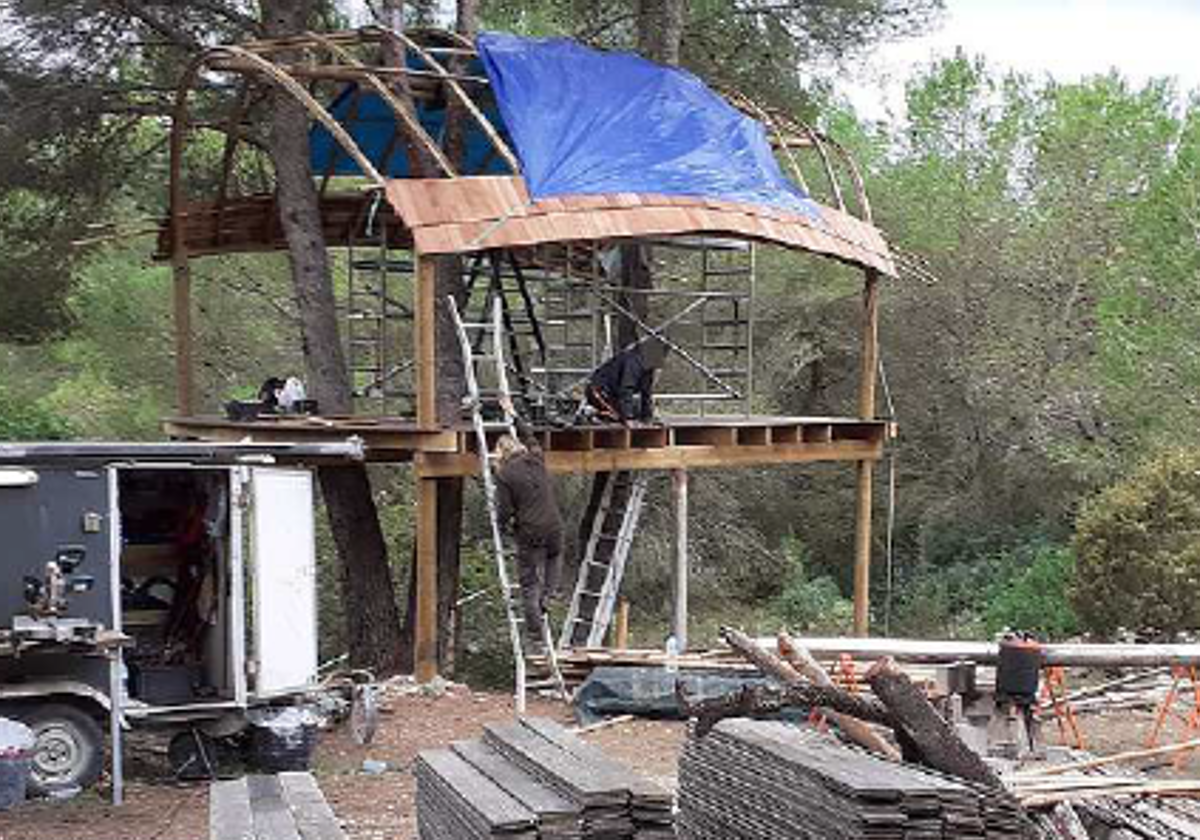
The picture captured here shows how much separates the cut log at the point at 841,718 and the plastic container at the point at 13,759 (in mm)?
4948

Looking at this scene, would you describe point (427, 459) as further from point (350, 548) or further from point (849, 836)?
point (849, 836)

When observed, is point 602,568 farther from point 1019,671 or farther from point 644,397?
point 1019,671

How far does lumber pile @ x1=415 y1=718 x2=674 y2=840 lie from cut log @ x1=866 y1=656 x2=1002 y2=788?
0.83 metres

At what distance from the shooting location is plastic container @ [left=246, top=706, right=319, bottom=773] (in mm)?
10836

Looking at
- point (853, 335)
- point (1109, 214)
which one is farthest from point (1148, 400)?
point (853, 335)

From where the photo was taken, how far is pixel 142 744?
12.0 metres

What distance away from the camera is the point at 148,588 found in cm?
1241

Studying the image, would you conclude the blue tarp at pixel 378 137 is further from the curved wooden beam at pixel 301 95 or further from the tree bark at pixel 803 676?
the tree bark at pixel 803 676

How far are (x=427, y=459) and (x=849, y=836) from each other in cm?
974

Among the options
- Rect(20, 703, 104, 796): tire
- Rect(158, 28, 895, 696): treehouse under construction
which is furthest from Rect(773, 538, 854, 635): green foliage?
Rect(20, 703, 104, 796): tire

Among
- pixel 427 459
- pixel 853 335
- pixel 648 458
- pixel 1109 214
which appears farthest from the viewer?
pixel 853 335

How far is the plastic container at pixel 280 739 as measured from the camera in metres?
10.8

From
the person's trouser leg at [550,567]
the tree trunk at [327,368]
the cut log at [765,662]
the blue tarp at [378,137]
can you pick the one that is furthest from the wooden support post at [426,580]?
the cut log at [765,662]

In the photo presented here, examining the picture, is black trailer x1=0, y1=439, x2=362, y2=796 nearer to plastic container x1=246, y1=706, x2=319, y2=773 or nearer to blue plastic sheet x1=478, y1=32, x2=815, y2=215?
plastic container x1=246, y1=706, x2=319, y2=773
